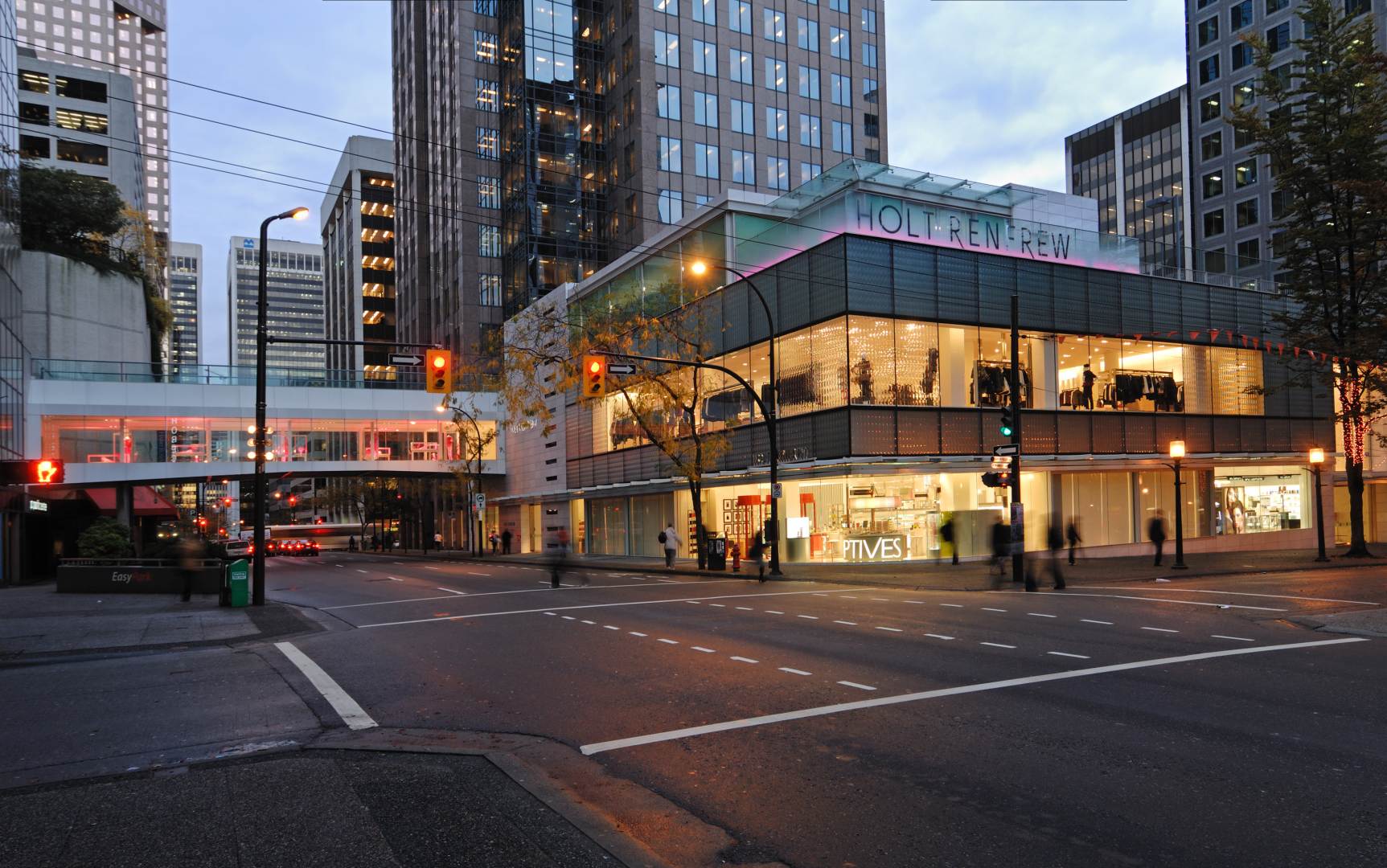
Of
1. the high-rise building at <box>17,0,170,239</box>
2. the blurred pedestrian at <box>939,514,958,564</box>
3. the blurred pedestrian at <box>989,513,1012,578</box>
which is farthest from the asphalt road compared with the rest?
the high-rise building at <box>17,0,170,239</box>

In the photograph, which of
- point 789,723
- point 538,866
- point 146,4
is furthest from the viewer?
point 146,4

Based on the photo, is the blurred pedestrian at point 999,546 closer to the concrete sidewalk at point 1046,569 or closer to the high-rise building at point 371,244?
the concrete sidewalk at point 1046,569

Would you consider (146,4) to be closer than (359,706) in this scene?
No

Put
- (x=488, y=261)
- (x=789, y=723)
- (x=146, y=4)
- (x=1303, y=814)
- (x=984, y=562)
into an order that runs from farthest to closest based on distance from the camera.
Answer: (x=146, y=4) → (x=488, y=261) → (x=984, y=562) → (x=789, y=723) → (x=1303, y=814)

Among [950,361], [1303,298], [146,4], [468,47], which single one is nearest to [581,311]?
[950,361]

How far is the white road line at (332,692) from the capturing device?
8.78m

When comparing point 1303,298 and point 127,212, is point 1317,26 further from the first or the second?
point 127,212

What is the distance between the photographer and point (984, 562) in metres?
30.9

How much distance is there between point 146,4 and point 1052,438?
195m

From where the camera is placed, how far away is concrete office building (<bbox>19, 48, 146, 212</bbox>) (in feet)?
272

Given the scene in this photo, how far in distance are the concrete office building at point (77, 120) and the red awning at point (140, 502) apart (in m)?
33.1

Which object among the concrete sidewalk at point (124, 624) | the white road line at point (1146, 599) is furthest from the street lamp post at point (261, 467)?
the white road line at point (1146, 599)

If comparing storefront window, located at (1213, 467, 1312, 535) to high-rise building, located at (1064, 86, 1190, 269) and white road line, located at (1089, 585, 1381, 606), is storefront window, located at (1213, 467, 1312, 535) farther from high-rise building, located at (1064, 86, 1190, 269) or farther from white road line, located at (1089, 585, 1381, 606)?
high-rise building, located at (1064, 86, 1190, 269)

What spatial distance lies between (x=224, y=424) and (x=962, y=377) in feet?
138
